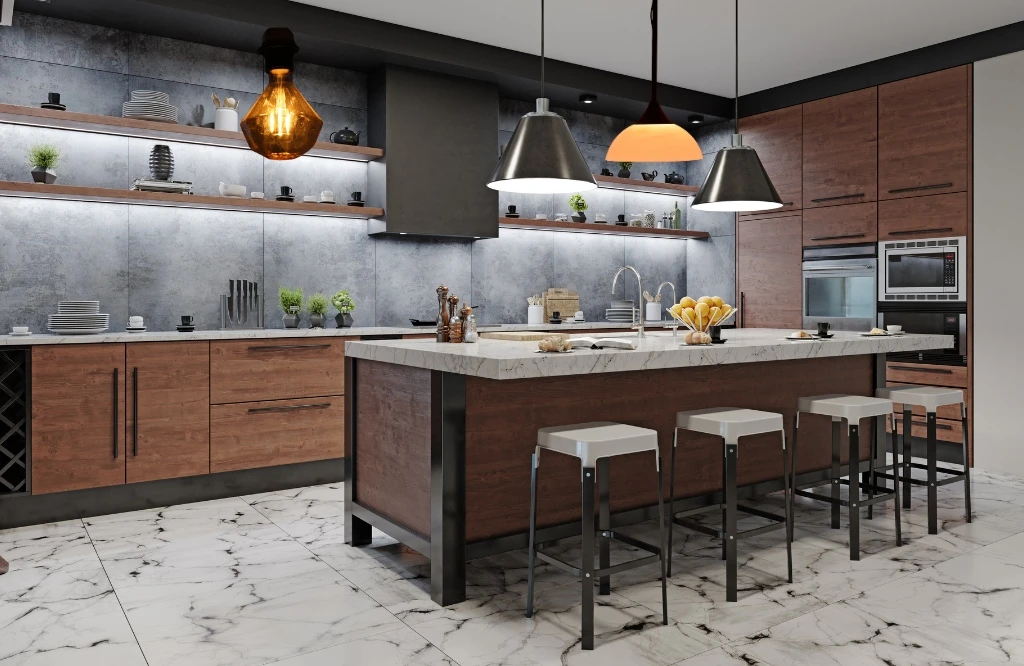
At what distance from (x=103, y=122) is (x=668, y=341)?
341 cm

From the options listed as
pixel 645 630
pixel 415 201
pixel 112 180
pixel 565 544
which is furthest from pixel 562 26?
pixel 645 630

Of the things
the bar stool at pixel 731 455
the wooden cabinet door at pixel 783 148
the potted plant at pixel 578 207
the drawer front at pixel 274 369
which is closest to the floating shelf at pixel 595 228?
the potted plant at pixel 578 207

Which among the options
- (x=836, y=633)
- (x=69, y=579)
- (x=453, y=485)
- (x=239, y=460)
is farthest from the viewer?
(x=239, y=460)

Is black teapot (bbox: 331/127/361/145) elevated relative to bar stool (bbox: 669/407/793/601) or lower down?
elevated

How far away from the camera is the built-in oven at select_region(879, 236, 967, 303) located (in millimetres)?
5180

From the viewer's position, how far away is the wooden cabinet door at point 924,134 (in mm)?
5180

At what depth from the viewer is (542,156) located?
305cm

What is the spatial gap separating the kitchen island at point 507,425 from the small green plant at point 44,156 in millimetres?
2272

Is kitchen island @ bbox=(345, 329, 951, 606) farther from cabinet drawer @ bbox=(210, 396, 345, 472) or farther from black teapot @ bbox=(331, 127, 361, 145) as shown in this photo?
black teapot @ bbox=(331, 127, 361, 145)

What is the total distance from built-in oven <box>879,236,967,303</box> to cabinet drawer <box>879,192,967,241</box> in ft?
0.18

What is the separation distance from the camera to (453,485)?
2746 mm

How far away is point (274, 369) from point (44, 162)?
1710 mm

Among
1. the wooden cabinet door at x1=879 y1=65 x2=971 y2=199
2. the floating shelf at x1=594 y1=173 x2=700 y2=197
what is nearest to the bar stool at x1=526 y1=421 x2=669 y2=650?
the wooden cabinet door at x1=879 y1=65 x2=971 y2=199

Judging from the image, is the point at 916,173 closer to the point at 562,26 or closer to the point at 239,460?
the point at 562,26
